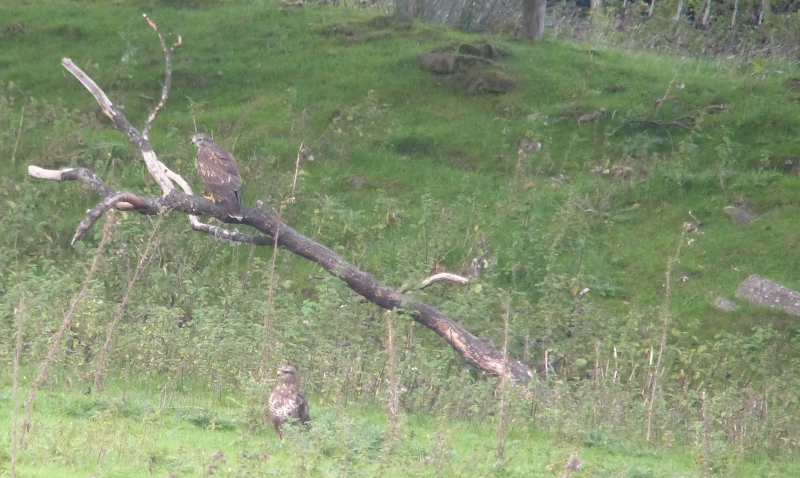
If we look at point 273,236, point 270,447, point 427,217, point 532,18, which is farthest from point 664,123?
point 270,447

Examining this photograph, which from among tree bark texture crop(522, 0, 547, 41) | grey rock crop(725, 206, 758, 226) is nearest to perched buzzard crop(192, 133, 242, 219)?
grey rock crop(725, 206, 758, 226)

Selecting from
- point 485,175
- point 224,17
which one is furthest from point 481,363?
point 224,17

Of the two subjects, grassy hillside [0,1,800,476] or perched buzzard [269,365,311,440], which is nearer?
perched buzzard [269,365,311,440]

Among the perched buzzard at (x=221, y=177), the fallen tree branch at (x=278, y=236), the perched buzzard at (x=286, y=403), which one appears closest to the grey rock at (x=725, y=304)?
the fallen tree branch at (x=278, y=236)

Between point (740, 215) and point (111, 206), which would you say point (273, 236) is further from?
point (740, 215)

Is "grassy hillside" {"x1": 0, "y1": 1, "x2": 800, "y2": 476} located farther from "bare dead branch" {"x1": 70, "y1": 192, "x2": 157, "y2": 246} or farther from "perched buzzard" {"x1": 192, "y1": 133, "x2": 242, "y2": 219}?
"perched buzzard" {"x1": 192, "y1": 133, "x2": 242, "y2": 219}

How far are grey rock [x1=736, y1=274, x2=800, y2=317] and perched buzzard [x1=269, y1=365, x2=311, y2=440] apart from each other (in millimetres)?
8311

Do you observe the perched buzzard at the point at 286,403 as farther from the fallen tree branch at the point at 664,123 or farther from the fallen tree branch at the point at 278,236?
the fallen tree branch at the point at 664,123

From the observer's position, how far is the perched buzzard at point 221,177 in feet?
34.2

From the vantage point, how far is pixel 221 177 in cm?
1080

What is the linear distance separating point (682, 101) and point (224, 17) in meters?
10.3

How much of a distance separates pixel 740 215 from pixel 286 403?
10.1 m

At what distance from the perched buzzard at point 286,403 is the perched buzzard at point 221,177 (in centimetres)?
311

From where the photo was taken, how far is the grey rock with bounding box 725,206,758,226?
1516 centimetres
